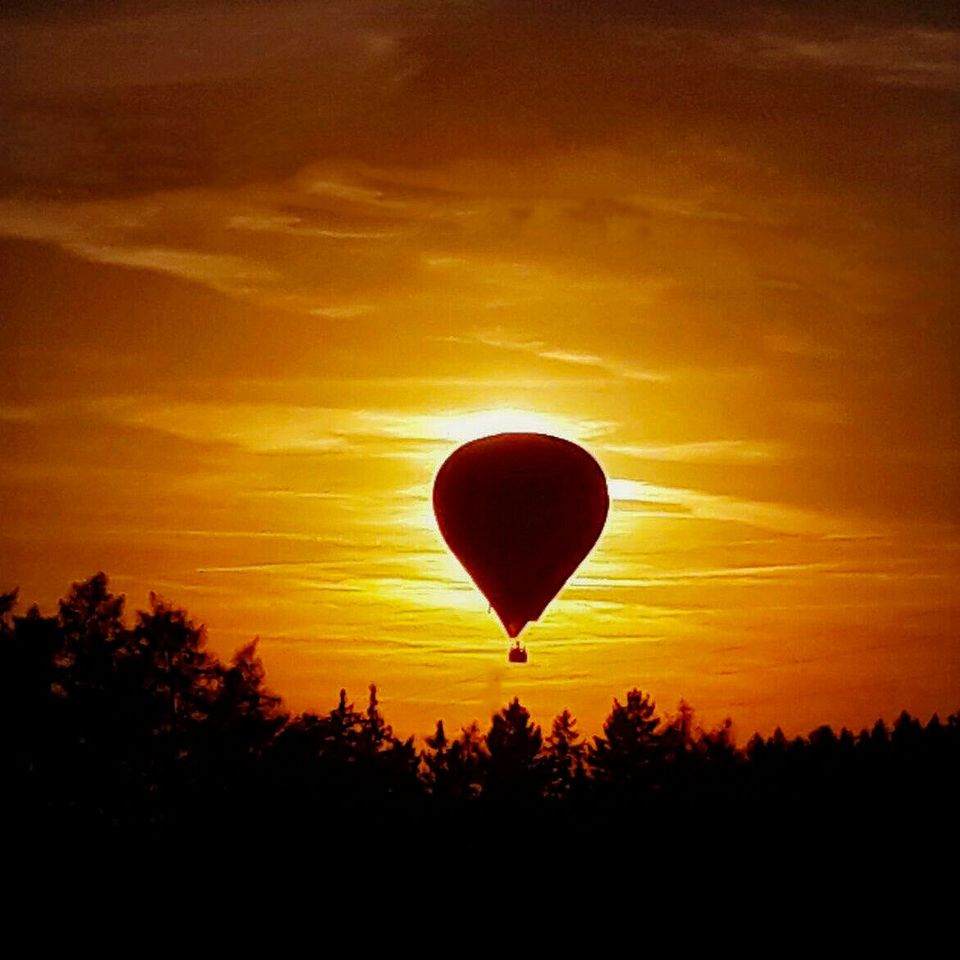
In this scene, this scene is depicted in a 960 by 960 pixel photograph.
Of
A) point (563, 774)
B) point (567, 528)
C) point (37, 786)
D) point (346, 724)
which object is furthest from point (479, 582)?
point (563, 774)

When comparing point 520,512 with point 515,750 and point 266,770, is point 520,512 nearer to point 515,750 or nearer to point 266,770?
point 266,770

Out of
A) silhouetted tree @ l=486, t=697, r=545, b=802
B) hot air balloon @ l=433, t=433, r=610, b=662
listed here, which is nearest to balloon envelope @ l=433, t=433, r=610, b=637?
hot air balloon @ l=433, t=433, r=610, b=662

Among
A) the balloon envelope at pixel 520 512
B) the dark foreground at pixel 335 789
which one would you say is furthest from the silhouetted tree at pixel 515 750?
the balloon envelope at pixel 520 512

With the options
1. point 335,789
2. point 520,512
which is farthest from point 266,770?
point 520,512

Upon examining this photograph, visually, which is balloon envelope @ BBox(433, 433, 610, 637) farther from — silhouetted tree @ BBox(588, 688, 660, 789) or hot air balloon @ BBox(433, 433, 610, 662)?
silhouetted tree @ BBox(588, 688, 660, 789)

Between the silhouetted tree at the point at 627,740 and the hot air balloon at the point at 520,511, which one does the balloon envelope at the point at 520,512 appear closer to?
the hot air balloon at the point at 520,511
